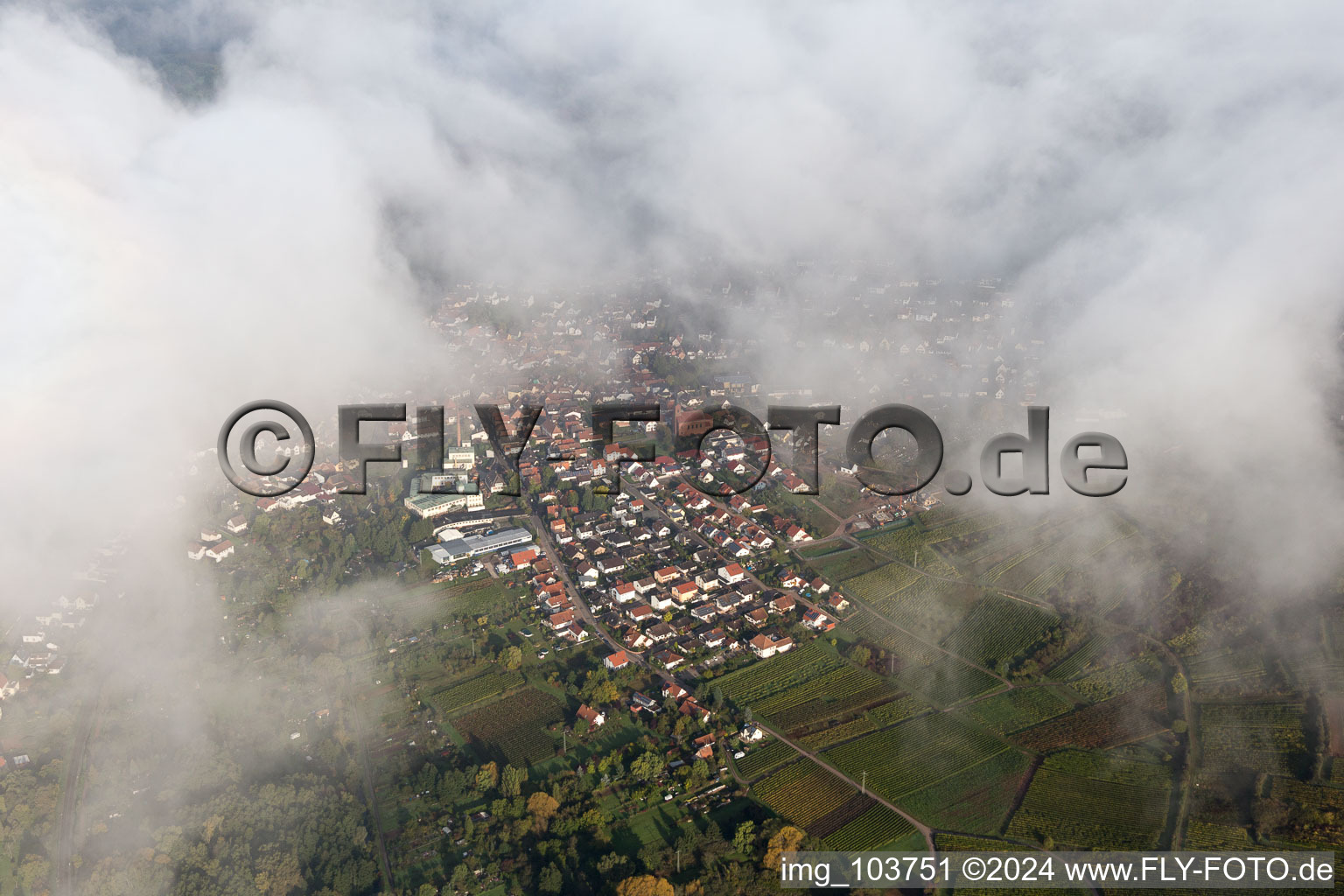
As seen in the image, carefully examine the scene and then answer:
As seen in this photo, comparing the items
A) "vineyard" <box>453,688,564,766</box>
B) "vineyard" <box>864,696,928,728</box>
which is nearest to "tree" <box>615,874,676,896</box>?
"vineyard" <box>453,688,564,766</box>

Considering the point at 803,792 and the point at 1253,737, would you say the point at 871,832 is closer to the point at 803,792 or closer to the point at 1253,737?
the point at 803,792

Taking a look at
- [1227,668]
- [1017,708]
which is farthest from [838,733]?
[1227,668]

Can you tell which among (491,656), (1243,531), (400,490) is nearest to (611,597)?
(491,656)

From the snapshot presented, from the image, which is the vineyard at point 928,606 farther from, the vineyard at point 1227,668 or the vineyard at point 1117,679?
the vineyard at point 1227,668

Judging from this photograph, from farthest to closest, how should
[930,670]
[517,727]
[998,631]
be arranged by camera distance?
[998,631] → [930,670] → [517,727]

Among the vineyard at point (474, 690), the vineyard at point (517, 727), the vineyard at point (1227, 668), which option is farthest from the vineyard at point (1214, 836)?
the vineyard at point (474, 690)

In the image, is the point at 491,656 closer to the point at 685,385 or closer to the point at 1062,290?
Result: the point at 685,385
